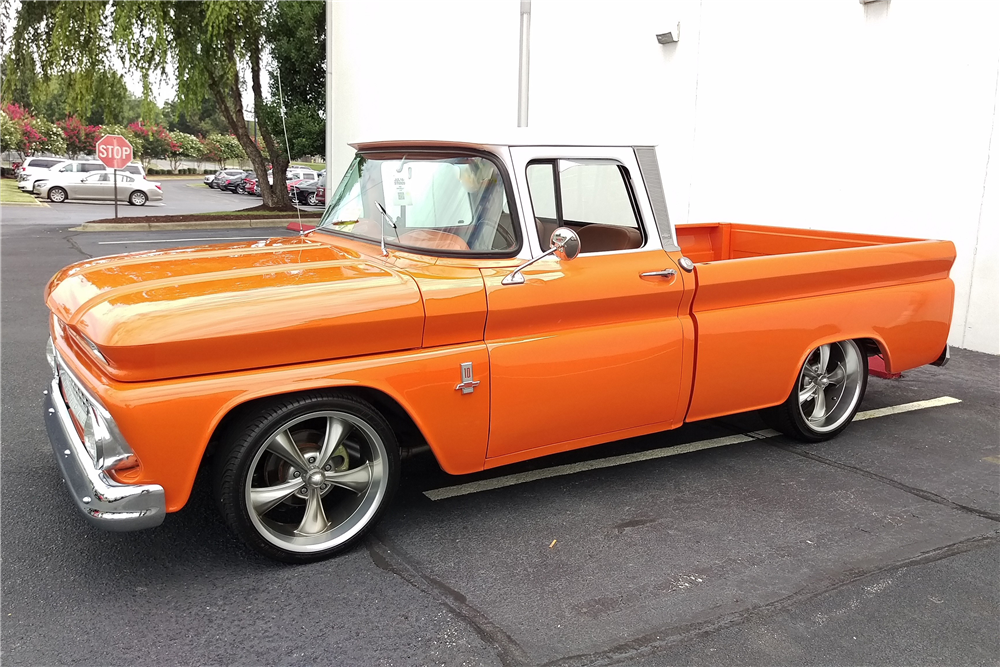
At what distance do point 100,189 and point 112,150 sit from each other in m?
13.3

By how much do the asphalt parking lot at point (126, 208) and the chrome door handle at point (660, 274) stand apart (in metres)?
21.6

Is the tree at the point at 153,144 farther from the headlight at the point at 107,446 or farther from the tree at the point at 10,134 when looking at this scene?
the headlight at the point at 107,446

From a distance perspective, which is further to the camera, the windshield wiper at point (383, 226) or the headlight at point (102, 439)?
the windshield wiper at point (383, 226)

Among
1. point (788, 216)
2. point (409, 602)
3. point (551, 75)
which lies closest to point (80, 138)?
point (551, 75)

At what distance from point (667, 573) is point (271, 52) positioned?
2543 centimetres

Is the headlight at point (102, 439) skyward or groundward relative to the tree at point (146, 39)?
groundward

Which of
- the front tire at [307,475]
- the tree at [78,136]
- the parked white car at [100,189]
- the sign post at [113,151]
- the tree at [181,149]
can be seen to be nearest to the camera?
the front tire at [307,475]

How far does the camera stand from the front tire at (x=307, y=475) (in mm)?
3359

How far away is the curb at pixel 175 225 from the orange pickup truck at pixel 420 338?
18060 mm

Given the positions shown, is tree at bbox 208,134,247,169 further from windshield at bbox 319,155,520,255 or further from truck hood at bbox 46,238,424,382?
truck hood at bbox 46,238,424,382

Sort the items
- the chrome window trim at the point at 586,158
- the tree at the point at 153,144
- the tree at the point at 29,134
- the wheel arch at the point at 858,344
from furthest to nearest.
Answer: the tree at the point at 153,144, the tree at the point at 29,134, the wheel arch at the point at 858,344, the chrome window trim at the point at 586,158

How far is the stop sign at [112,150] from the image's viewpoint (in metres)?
21.5

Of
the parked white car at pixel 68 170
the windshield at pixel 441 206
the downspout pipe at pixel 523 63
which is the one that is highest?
the downspout pipe at pixel 523 63

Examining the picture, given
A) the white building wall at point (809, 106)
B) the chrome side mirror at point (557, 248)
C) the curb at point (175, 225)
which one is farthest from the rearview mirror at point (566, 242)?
the curb at point (175, 225)
